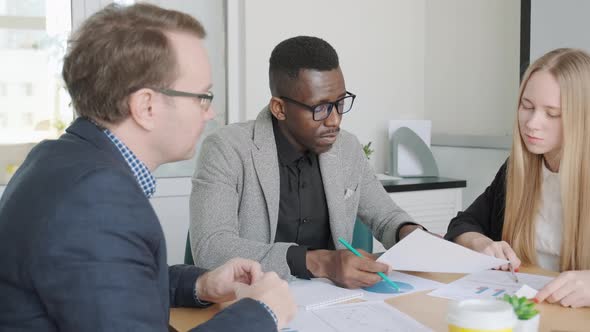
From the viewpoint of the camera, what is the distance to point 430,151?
3793 millimetres

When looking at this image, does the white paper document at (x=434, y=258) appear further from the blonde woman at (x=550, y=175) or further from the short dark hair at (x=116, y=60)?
the short dark hair at (x=116, y=60)

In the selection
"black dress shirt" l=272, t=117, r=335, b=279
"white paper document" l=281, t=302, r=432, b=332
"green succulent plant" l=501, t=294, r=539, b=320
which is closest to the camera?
"green succulent plant" l=501, t=294, r=539, b=320

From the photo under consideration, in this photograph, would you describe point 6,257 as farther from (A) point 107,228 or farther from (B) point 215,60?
(B) point 215,60

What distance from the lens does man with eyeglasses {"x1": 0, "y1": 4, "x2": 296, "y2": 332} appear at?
2.85ft

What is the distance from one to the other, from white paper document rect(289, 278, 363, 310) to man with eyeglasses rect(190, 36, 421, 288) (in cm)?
4

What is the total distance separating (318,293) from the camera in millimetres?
1471

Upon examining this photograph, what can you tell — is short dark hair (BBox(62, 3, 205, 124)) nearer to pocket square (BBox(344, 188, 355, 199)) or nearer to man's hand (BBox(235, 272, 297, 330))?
man's hand (BBox(235, 272, 297, 330))

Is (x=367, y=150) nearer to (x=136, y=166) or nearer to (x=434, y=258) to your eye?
(x=434, y=258)

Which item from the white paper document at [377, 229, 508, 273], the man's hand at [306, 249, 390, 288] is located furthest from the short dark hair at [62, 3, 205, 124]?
the white paper document at [377, 229, 508, 273]

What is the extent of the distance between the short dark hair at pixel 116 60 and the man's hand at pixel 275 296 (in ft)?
1.26

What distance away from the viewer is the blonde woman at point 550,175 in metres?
1.76

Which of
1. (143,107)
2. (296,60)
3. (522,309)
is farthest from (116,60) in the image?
(296,60)

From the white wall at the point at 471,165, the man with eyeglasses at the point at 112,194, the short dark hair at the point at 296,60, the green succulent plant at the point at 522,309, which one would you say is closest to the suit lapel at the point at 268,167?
the short dark hair at the point at 296,60

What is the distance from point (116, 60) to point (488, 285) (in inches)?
40.3
